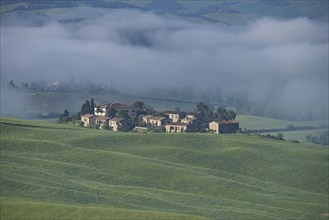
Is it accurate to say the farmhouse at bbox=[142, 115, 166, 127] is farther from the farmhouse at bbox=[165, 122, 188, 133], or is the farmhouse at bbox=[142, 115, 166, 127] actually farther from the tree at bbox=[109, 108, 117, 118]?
the tree at bbox=[109, 108, 117, 118]

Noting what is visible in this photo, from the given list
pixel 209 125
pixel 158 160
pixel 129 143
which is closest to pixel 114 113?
pixel 209 125

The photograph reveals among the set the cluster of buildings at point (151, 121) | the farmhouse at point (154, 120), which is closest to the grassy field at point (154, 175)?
the cluster of buildings at point (151, 121)

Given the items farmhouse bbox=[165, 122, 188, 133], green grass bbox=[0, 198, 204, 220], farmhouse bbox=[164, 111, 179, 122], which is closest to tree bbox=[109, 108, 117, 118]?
farmhouse bbox=[164, 111, 179, 122]

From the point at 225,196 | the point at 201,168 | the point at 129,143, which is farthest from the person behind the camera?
the point at 129,143

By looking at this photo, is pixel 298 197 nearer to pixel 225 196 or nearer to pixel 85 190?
pixel 225 196

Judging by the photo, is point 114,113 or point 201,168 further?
point 114,113

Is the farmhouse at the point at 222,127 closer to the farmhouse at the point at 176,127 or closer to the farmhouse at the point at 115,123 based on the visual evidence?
the farmhouse at the point at 176,127
